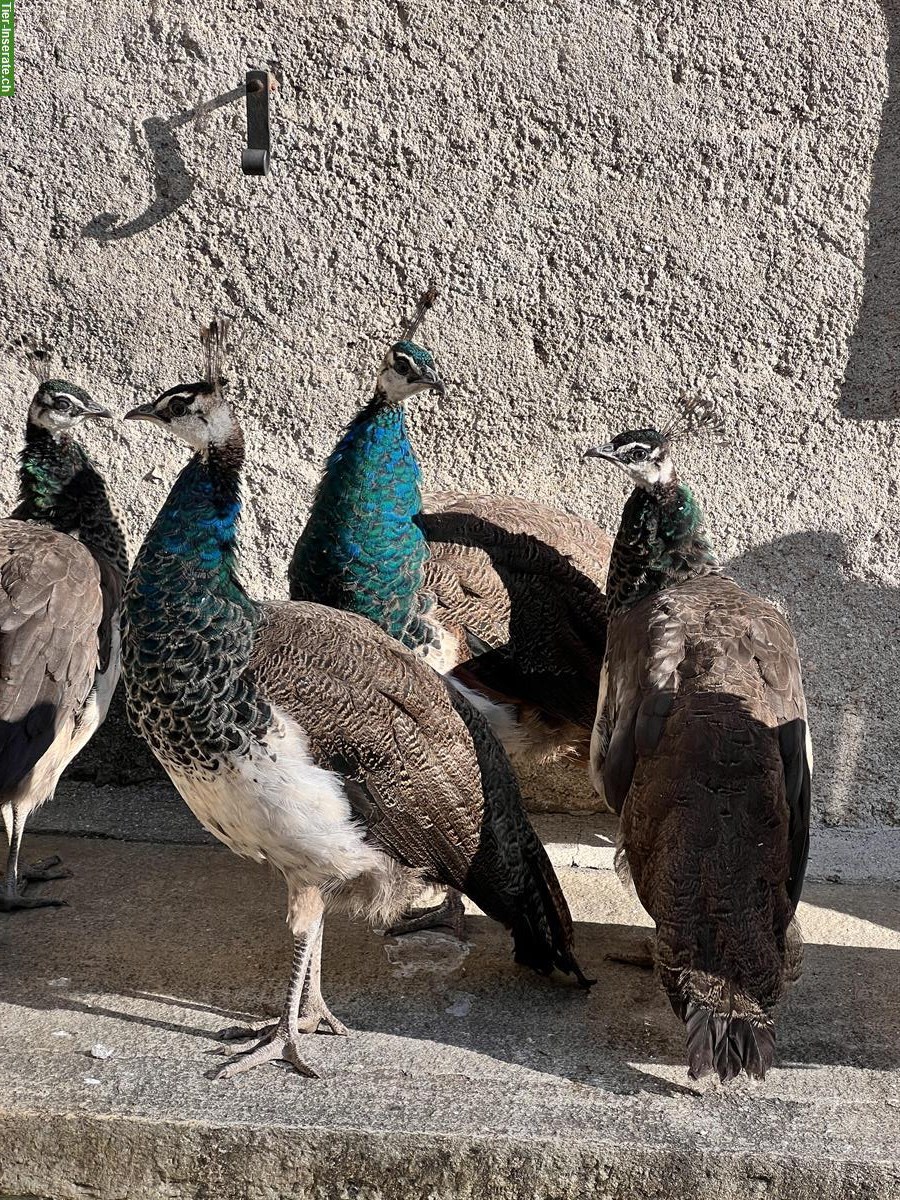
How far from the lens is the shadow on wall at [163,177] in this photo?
368 cm

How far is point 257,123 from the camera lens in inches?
142

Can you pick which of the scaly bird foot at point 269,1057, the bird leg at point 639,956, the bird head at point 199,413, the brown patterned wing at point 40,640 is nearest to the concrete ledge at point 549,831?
the bird leg at point 639,956

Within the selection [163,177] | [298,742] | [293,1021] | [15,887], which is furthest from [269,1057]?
[163,177]

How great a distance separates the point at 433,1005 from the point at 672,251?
6.84 feet

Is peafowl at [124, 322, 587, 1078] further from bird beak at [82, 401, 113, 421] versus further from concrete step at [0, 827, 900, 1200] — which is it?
bird beak at [82, 401, 113, 421]

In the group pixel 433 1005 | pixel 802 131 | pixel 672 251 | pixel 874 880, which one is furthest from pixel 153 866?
pixel 802 131

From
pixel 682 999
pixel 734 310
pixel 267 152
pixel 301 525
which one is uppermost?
pixel 267 152

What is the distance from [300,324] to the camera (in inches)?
148

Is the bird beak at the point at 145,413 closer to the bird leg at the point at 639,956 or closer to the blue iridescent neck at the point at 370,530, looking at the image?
the blue iridescent neck at the point at 370,530

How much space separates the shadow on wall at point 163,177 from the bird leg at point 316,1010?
2087 mm

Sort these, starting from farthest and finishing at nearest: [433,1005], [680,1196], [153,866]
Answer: [153,866], [433,1005], [680,1196]

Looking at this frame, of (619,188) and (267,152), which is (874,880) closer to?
(619,188)

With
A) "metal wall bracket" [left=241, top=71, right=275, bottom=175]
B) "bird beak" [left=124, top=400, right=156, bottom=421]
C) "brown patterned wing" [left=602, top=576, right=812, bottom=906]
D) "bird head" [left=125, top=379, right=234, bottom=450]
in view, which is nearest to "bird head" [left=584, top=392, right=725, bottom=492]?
"brown patterned wing" [left=602, top=576, right=812, bottom=906]

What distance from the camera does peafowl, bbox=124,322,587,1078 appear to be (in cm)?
265
